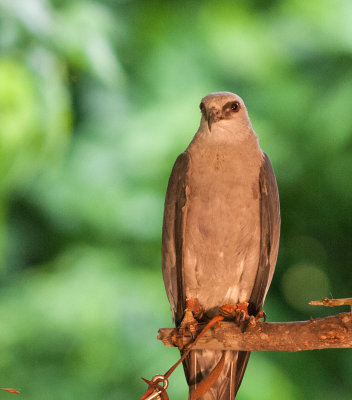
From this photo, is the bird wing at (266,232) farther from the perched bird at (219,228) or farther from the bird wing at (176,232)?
the bird wing at (176,232)

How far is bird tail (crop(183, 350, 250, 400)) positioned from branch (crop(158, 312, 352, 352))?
4.0 inches

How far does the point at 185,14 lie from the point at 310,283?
5.04 ft

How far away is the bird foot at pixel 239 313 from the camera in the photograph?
103 cm

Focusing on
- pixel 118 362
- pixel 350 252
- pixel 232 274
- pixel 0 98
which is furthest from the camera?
pixel 350 252

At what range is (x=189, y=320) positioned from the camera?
111 centimetres

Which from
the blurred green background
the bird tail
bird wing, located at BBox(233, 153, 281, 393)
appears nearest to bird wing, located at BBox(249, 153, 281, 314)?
bird wing, located at BBox(233, 153, 281, 393)

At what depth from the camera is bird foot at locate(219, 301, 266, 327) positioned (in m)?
1.03

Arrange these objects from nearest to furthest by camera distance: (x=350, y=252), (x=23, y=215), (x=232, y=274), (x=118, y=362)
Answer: (x=232, y=274) < (x=118, y=362) < (x=350, y=252) < (x=23, y=215)

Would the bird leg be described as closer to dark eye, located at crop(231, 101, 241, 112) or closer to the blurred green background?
dark eye, located at crop(231, 101, 241, 112)

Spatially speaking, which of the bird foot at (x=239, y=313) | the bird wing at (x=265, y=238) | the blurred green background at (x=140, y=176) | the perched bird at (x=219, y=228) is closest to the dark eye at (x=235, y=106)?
the perched bird at (x=219, y=228)

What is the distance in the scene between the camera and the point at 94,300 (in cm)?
260

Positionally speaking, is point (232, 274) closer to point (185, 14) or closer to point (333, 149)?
point (333, 149)

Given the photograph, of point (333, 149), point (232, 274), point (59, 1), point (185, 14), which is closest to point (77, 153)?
point (59, 1)

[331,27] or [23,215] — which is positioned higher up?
[331,27]
